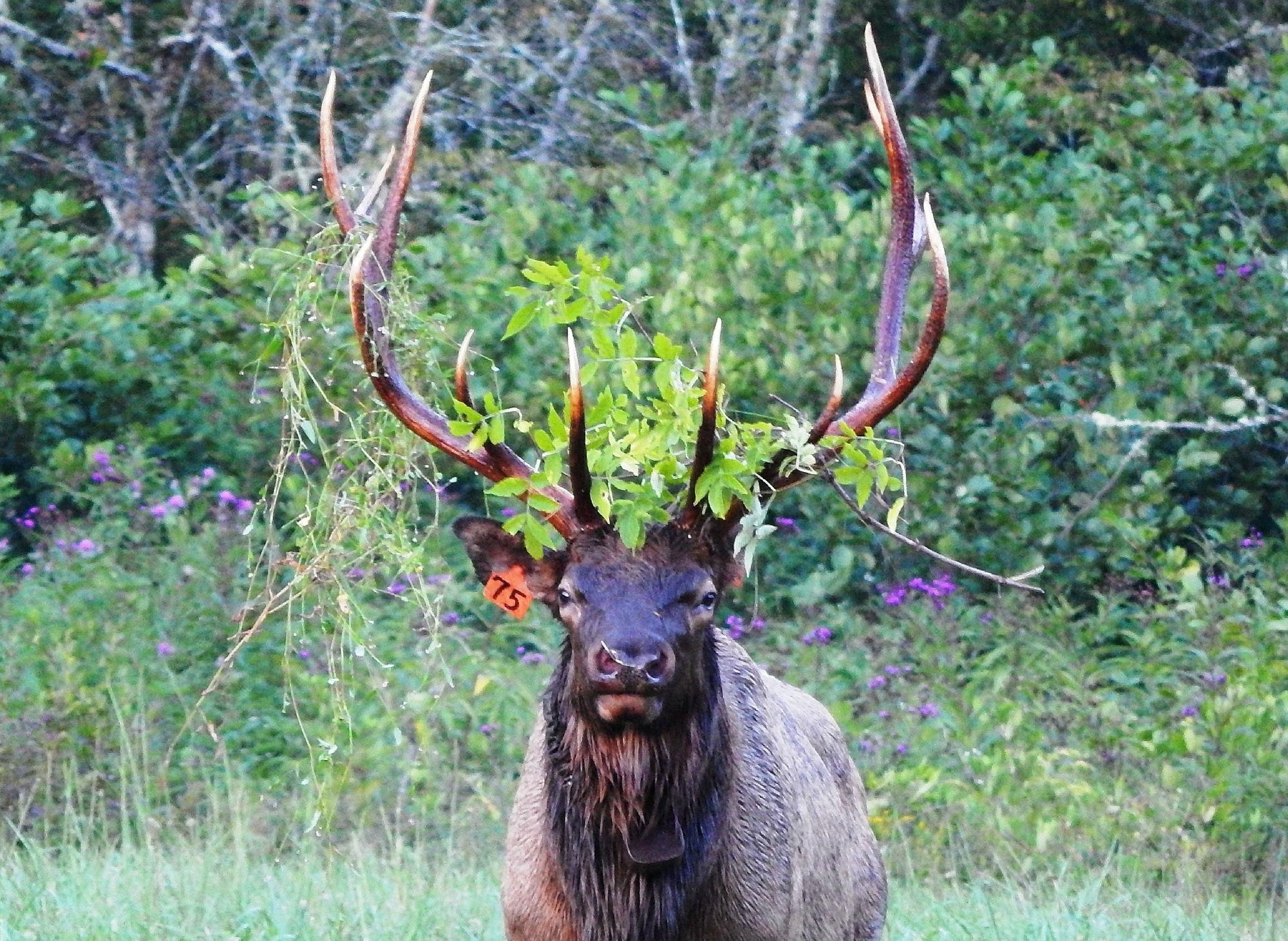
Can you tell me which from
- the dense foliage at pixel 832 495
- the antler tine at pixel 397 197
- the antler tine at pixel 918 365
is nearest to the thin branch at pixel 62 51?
the dense foliage at pixel 832 495

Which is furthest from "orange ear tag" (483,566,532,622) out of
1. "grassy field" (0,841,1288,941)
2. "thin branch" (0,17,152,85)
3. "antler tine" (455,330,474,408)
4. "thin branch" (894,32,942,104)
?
"thin branch" (894,32,942,104)

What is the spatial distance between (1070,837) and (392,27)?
664cm

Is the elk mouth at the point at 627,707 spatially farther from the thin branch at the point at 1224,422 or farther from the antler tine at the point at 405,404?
the thin branch at the point at 1224,422

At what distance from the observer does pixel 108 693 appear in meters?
7.41

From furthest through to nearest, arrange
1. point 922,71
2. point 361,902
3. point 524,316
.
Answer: point 922,71 < point 361,902 < point 524,316

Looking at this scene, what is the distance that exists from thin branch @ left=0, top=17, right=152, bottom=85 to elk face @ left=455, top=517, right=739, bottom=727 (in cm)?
759

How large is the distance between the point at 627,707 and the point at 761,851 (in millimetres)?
627

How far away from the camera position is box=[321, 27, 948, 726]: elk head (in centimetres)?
394

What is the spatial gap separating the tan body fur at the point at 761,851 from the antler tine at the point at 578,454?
50cm

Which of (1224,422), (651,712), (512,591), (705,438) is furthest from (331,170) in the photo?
(1224,422)

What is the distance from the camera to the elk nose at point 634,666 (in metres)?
3.85

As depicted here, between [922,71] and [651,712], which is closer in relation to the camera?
[651,712]

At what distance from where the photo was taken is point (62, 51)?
11.1 m

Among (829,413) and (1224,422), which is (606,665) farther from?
(1224,422)
